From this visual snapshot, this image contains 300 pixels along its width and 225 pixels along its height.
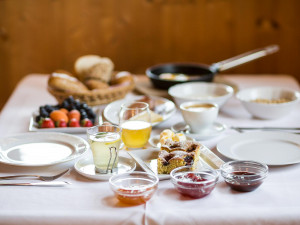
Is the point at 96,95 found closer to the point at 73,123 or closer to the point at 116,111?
the point at 116,111

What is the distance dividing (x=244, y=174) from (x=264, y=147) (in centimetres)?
29

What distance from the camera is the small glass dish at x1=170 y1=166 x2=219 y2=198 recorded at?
1136 millimetres

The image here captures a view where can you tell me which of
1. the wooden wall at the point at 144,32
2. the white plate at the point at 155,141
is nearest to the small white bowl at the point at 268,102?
the white plate at the point at 155,141

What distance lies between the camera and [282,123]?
5.84ft

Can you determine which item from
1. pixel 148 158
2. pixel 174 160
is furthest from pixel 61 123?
pixel 174 160

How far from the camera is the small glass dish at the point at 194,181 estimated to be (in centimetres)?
114

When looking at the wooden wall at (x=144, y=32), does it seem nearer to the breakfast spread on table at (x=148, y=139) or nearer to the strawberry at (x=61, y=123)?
the breakfast spread on table at (x=148, y=139)

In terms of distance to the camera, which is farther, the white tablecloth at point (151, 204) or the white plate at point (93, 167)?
the white plate at point (93, 167)

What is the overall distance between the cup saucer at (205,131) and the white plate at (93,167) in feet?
1.00

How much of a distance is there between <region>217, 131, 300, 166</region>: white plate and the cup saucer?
78mm

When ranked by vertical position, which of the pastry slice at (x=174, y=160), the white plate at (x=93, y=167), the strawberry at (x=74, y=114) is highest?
the strawberry at (x=74, y=114)

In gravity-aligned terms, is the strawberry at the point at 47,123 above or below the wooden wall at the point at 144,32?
below

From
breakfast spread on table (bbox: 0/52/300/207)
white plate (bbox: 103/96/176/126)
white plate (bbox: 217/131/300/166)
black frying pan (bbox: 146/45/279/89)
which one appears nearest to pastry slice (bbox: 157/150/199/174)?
breakfast spread on table (bbox: 0/52/300/207)

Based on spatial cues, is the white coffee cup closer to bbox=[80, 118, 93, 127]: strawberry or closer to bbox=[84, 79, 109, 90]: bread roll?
bbox=[80, 118, 93, 127]: strawberry
